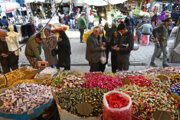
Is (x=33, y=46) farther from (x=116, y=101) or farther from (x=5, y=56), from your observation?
(x=116, y=101)

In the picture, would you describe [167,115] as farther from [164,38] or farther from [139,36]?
[139,36]

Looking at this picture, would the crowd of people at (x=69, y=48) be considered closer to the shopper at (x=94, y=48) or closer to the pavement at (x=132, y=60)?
the shopper at (x=94, y=48)

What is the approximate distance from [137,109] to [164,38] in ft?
11.2

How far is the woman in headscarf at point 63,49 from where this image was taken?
3.30 meters

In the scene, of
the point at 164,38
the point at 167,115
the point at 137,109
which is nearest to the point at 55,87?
the point at 137,109

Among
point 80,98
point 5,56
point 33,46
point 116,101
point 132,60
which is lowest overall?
point 132,60

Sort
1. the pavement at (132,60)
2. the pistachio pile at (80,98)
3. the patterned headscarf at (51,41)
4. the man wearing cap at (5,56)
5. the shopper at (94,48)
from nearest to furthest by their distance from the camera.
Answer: the pistachio pile at (80,98) → the shopper at (94,48) → the man wearing cap at (5,56) → the patterned headscarf at (51,41) → the pavement at (132,60)

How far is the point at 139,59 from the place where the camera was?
5.27m

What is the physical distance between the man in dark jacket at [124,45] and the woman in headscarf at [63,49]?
120cm

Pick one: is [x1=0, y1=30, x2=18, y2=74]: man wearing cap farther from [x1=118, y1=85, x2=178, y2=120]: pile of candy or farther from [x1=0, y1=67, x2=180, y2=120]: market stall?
[x1=118, y1=85, x2=178, y2=120]: pile of candy

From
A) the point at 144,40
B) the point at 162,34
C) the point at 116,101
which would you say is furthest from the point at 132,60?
the point at 116,101

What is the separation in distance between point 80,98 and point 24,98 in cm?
66

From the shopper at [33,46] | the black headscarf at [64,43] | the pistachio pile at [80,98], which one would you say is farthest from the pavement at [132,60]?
the pistachio pile at [80,98]

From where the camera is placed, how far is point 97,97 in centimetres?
174
